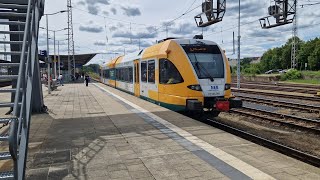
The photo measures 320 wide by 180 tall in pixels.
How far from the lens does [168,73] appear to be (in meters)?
12.0

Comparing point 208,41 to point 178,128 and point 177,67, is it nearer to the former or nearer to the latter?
point 177,67

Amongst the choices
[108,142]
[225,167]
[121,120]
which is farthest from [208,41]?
[225,167]

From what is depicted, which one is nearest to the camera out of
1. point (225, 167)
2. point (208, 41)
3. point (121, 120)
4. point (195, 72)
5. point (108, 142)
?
point (225, 167)

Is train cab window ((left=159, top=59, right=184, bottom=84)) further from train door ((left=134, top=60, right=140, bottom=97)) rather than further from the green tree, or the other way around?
the green tree

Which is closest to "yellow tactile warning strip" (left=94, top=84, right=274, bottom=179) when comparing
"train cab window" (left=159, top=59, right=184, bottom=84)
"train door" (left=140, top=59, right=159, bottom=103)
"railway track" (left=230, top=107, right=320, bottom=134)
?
"train cab window" (left=159, top=59, right=184, bottom=84)

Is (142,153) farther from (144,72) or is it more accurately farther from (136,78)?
(136,78)

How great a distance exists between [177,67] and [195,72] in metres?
0.67

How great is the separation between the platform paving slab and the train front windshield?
100 inches

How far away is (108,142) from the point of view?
7324mm

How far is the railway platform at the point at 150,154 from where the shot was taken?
17.1 feet

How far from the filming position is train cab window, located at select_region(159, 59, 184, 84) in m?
11.6

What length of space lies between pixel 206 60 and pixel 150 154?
20.5 feet

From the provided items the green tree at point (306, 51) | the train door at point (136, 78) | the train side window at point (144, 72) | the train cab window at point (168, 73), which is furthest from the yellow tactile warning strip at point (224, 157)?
the green tree at point (306, 51)

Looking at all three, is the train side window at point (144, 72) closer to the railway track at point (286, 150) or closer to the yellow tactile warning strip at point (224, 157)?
the railway track at point (286, 150)
